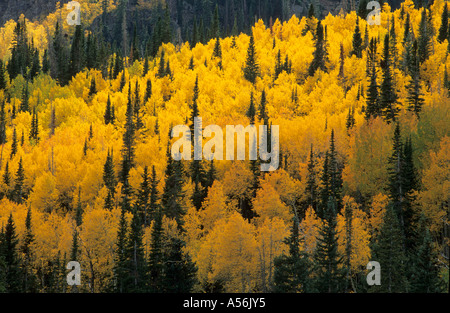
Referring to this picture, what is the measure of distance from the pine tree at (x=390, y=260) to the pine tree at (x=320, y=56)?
9034 cm

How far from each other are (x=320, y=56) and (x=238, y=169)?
209 feet

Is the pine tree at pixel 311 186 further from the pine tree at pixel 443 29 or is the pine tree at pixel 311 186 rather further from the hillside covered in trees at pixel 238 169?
the pine tree at pixel 443 29

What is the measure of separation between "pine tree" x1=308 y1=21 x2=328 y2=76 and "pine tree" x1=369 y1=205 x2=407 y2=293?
296 ft

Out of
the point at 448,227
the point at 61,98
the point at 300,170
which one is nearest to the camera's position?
the point at 448,227

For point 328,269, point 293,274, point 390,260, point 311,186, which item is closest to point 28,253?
point 311,186

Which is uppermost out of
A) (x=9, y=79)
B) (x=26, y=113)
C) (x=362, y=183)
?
(x=9, y=79)

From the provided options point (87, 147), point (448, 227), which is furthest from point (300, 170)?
point (87, 147)

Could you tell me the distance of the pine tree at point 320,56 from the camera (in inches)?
5723

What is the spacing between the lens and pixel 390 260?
174 ft

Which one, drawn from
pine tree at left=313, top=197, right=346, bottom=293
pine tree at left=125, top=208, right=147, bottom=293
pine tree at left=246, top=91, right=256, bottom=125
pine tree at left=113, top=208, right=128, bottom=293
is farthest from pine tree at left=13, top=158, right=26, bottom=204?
pine tree at left=313, top=197, right=346, bottom=293

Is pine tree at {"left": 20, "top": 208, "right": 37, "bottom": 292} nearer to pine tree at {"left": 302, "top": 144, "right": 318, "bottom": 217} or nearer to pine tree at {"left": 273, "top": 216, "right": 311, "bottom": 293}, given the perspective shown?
pine tree at {"left": 273, "top": 216, "right": 311, "bottom": 293}

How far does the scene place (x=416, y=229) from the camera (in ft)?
218

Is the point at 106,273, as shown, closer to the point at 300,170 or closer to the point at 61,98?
the point at 300,170
